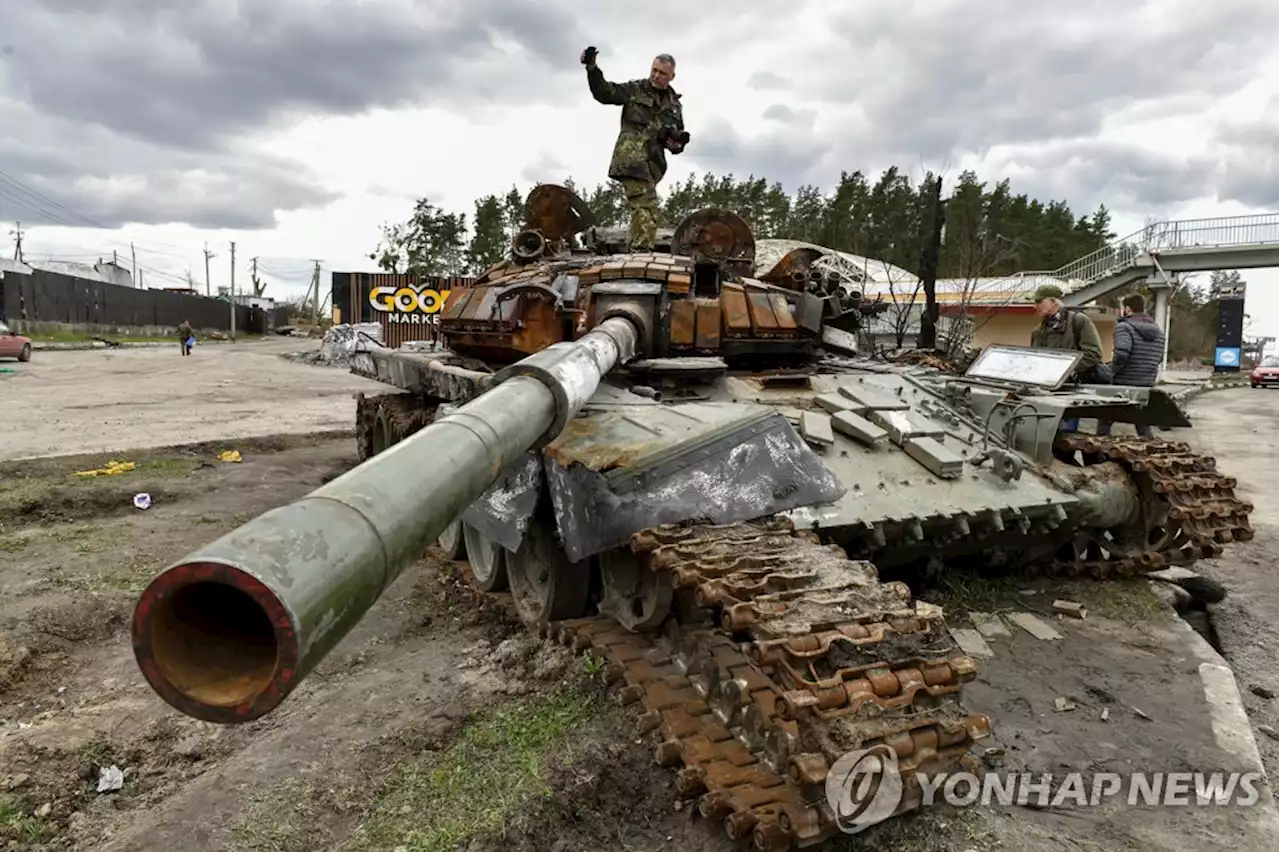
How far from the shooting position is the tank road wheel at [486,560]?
20.4 feet

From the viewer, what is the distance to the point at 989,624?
5723mm

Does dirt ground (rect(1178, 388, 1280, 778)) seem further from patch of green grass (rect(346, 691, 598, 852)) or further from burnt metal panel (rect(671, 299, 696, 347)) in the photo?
burnt metal panel (rect(671, 299, 696, 347))

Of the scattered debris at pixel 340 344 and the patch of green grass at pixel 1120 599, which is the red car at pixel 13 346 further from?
the patch of green grass at pixel 1120 599

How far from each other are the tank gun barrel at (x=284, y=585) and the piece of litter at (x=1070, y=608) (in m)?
4.93

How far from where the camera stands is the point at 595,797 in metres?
3.56

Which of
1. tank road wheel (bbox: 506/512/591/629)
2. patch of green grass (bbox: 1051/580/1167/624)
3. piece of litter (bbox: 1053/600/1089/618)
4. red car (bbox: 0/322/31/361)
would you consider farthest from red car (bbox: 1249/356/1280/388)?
red car (bbox: 0/322/31/361)

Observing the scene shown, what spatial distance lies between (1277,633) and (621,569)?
4.50 m

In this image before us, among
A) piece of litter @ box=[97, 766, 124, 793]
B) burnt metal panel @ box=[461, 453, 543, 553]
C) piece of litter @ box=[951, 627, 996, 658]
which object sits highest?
burnt metal panel @ box=[461, 453, 543, 553]

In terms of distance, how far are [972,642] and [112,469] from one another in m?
9.32

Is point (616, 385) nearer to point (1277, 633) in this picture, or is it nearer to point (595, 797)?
point (595, 797)

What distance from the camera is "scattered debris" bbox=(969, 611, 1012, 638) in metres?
5.57

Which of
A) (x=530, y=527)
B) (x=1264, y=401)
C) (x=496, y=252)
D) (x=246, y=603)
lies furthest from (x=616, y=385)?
(x=496, y=252)

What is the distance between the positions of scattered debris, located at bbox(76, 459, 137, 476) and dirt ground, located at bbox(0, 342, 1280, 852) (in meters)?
2.99

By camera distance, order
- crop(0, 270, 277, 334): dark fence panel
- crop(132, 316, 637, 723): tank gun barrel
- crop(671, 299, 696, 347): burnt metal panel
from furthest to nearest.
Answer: crop(0, 270, 277, 334): dark fence panel < crop(671, 299, 696, 347): burnt metal panel < crop(132, 316, 637, 723): tank gun barrel
